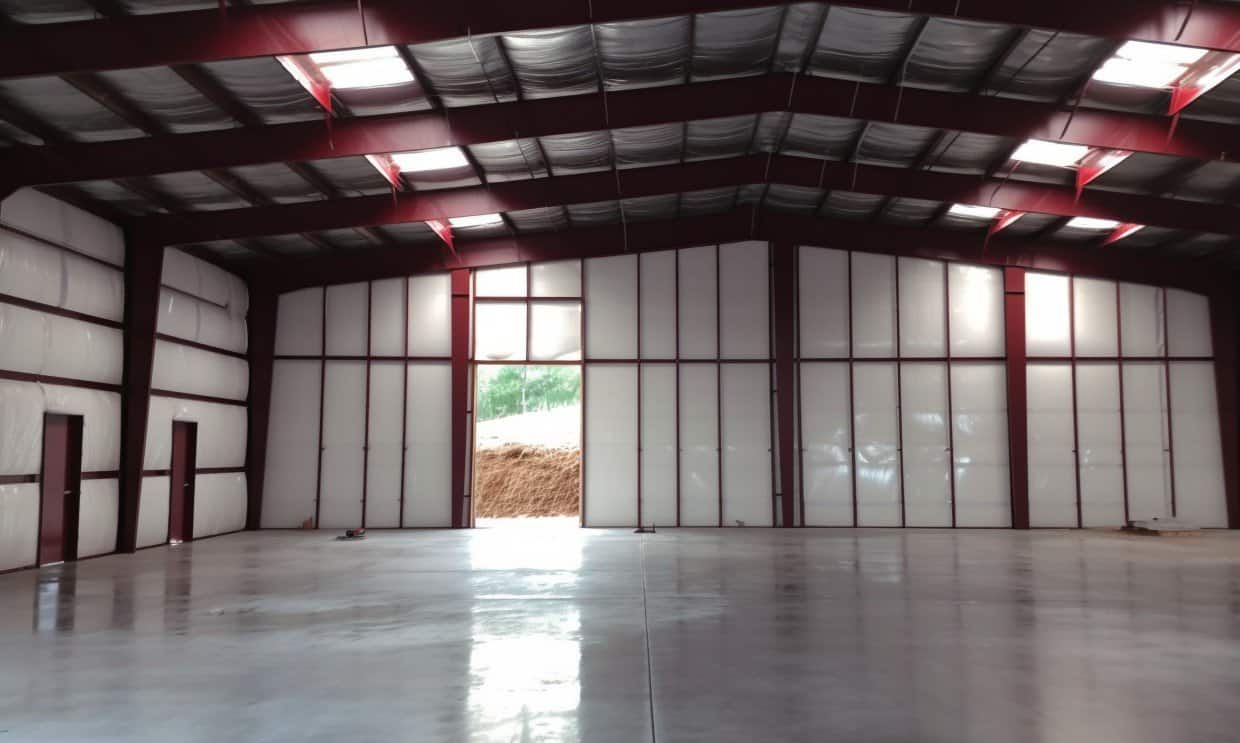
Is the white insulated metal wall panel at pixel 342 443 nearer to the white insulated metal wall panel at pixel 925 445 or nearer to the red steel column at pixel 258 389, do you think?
the red steel column at pixel 258 389

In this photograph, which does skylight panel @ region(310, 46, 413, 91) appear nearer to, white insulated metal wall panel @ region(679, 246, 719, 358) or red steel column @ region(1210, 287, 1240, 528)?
white insulated metal wall panel @ region(679, 246, 719, 358)

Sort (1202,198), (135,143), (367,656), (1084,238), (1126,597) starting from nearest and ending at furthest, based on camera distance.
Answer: (367,656), (1126,597), (135,143), (1202,198), (1084,238)

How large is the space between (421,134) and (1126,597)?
50.9 ft

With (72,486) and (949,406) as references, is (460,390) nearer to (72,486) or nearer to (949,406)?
(72,486)

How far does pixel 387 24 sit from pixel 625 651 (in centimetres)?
1024

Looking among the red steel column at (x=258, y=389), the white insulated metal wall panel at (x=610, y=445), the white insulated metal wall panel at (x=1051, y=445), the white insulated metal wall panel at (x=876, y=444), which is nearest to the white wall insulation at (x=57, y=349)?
the red steel column at (x=258, y=389)

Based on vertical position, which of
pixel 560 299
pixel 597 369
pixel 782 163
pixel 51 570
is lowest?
pixel 51 570

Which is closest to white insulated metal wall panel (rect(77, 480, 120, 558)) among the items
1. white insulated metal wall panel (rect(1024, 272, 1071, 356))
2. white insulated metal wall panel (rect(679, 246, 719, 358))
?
white insulated metal wall panel (rect(679, 246, 719, 358))

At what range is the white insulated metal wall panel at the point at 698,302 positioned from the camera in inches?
1195

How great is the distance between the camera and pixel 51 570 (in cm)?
1861

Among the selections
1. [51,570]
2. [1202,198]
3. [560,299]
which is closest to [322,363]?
[560,299]

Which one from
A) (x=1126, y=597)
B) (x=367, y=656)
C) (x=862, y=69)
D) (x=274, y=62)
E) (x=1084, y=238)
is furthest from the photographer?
(x=1084, y=238)

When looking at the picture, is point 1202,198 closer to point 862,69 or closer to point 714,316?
point 862,69

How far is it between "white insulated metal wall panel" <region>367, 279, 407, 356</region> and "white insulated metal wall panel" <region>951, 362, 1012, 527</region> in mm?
18217
